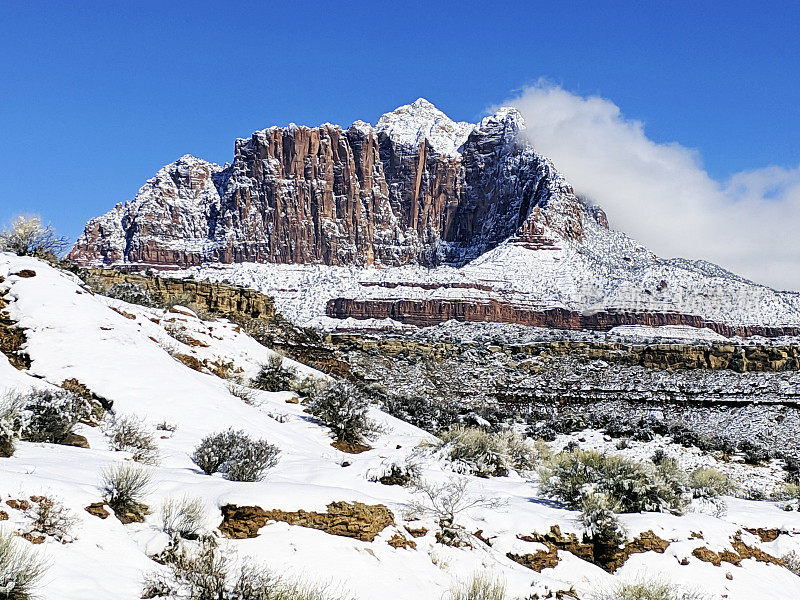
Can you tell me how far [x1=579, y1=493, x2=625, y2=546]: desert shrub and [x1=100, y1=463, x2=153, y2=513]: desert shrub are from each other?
5.27 m

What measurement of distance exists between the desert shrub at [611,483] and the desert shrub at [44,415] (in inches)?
281

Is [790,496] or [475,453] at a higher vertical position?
[475,453]

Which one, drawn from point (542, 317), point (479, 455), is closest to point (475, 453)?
point (479, 455)

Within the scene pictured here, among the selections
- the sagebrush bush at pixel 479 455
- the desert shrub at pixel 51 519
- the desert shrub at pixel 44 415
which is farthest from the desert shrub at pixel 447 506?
the desert shrub at pixel 44 415

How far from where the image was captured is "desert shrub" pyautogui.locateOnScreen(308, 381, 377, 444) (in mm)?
13727

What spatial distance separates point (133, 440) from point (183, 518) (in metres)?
4.31

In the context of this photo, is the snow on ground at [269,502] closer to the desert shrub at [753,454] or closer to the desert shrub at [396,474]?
the desert shrub at [396,474]

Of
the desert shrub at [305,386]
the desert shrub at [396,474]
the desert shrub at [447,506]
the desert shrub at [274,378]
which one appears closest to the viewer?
the desert shrub at [447,506]

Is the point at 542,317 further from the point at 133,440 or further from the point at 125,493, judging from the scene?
the point at 125,493

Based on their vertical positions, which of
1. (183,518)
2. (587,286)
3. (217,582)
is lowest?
(217,582)

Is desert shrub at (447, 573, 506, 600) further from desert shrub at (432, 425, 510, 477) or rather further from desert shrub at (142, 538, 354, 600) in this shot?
desert shrub at (432, 425, 510, 477)

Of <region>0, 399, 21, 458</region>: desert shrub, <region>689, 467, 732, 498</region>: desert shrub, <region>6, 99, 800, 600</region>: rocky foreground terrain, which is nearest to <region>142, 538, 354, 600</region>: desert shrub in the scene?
<region>6, 99, 800, 600</region>: rocky foreground terrain

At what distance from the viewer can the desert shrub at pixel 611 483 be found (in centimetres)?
886

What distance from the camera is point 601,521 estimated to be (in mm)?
7586
